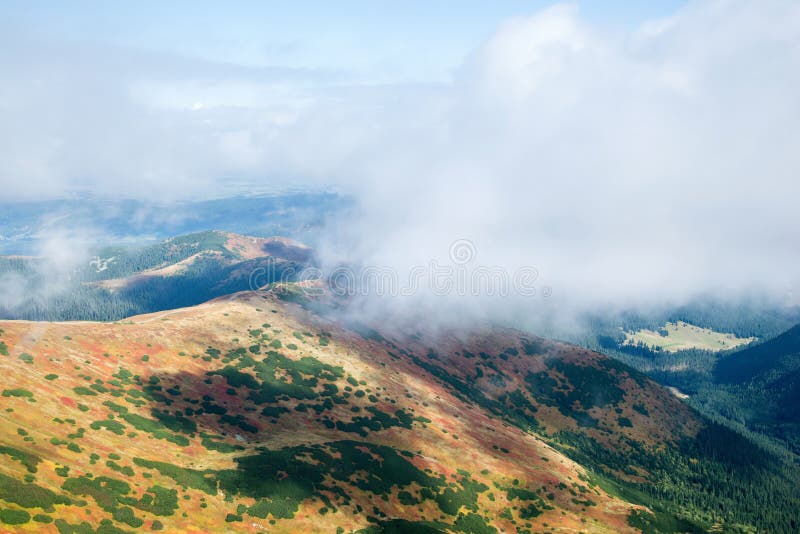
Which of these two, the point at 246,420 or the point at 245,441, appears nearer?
the point at 245,441

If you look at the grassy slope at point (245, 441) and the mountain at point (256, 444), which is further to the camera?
the grassy slope at point (245, 441)

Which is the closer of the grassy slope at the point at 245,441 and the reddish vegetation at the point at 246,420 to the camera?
the grassy slope at the point at 245,441

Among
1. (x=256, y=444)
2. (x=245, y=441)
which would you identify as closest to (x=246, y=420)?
(x=245, y=441)

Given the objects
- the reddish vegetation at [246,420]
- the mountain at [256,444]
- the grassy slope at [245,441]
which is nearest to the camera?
the mountain at [256,444]

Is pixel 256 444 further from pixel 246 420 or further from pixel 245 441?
pixel 246 420

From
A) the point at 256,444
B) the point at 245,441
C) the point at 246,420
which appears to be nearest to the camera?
the point at 256,444

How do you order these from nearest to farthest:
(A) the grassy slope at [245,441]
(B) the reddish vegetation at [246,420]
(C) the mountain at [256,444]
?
(C) the mountain at [256,444] < (A) the grassy slope at [245,441] < (B) the reddish vegetation at [246,420]

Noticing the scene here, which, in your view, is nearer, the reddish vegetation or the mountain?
the mountain

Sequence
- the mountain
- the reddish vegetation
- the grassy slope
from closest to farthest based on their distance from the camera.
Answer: the mountain
the grassy slope
the reddish vegetation
